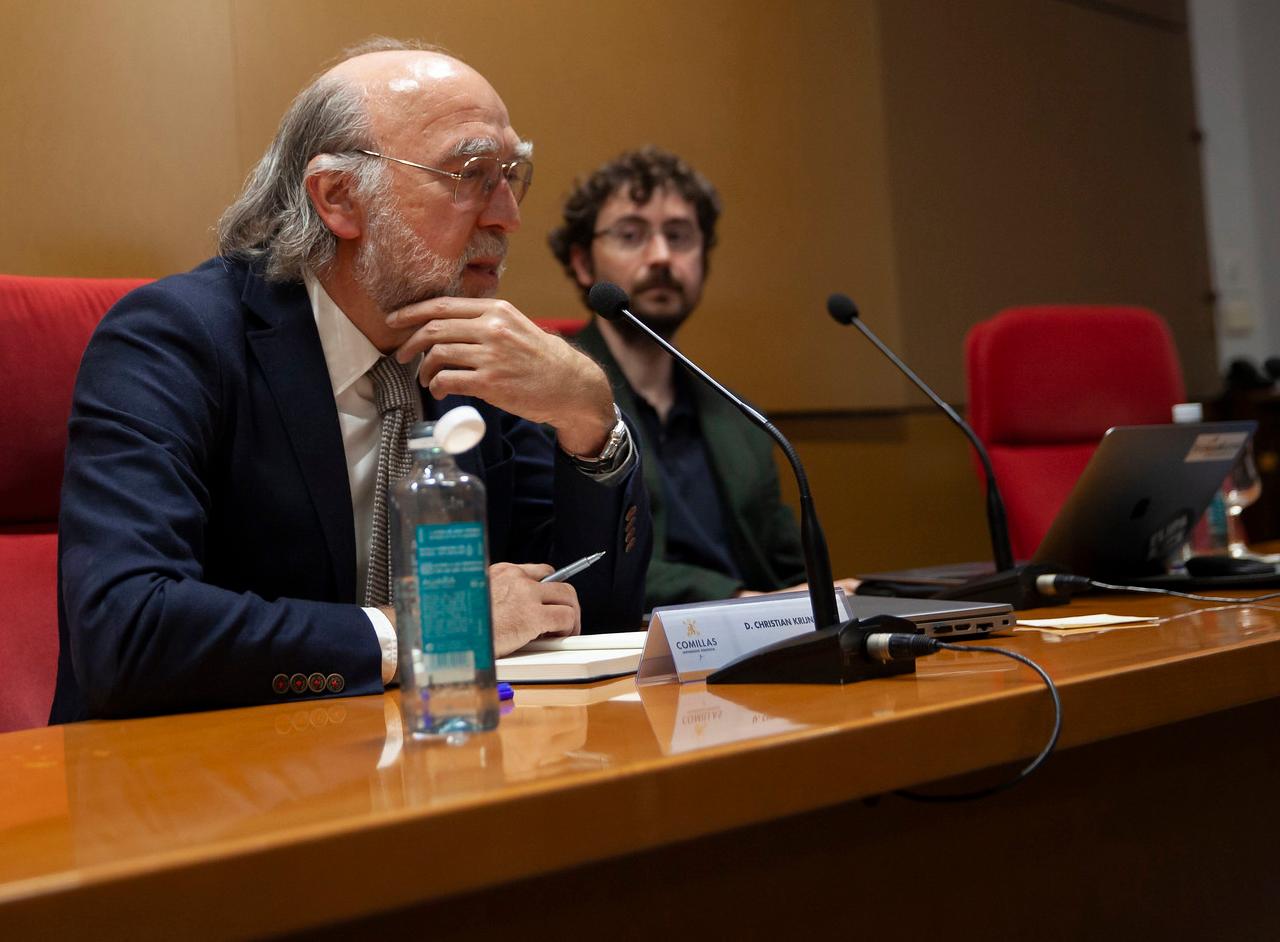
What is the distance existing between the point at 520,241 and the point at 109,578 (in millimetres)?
2036

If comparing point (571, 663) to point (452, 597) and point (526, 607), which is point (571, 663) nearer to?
point (526, 607)

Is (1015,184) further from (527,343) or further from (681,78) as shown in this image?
(527,343)

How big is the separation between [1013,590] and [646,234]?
1.68 meters

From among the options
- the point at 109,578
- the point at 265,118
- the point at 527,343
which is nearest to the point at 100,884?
the point at 109,578

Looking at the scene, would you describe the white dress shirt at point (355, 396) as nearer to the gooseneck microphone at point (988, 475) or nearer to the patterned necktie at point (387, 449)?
the patterned necktie at point (387, 449)

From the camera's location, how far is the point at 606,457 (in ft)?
5.15

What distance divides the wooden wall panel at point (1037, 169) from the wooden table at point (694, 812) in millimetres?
2777

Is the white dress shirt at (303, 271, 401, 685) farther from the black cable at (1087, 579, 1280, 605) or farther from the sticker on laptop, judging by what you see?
the sticker on laptop

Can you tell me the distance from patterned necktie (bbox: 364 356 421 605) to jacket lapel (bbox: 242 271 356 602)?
0.03 m

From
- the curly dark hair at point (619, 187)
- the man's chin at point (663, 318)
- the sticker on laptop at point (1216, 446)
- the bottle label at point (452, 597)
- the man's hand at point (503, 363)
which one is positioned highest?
the curly dark hair at point (619, 187)

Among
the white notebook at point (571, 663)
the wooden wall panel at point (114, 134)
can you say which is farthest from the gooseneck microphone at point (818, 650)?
the wooden wall panel at point (114, 134)

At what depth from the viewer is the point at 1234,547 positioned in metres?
2.20

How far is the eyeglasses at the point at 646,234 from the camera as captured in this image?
2994 millimetres

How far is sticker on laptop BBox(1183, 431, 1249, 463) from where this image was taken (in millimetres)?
1680
